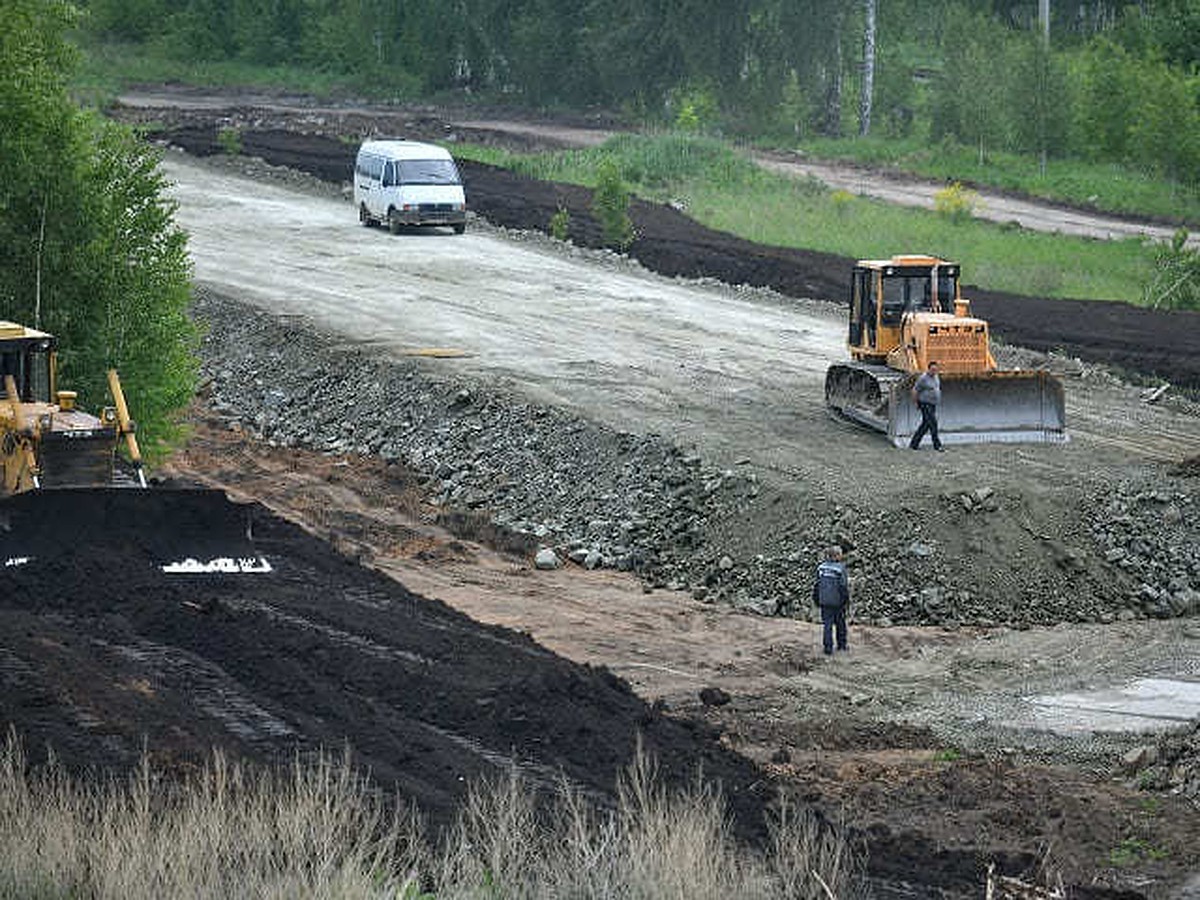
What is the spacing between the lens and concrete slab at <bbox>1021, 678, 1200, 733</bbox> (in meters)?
20.1

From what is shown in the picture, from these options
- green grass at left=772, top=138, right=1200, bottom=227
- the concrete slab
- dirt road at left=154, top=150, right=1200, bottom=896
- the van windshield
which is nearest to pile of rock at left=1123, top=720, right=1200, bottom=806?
dirt road at left=154, top=150, right=1200, bottom=896

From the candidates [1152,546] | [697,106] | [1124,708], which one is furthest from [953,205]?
[1124,708]

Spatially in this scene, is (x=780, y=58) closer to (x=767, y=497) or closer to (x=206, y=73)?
(x=206, y=73)

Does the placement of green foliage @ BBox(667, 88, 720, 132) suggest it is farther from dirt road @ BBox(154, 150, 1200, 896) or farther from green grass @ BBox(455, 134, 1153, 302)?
dirt road @ BBox(154, 150, 1200, 896)

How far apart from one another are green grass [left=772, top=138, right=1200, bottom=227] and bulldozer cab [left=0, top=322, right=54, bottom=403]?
4030 centimetres

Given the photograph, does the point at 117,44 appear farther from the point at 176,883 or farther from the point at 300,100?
the point at 176,883

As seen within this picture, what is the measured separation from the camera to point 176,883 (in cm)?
1175

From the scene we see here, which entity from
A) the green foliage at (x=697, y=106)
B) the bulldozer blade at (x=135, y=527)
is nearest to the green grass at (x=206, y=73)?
the green foliage at (x=697, y=106)

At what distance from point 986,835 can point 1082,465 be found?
38.5 ft

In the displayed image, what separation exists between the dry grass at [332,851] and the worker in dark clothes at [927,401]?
545 inches

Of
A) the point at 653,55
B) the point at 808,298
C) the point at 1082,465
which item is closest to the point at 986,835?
the point at 1082,465

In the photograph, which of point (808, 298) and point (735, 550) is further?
point (808, 298)

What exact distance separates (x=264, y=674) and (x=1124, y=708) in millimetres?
8741

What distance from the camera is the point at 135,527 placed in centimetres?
2078
